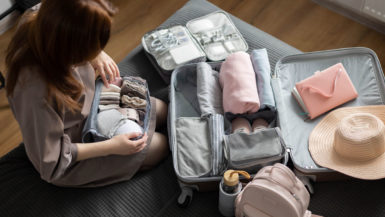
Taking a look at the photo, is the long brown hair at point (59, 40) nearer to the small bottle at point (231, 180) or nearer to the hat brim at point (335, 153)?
the small bottle at point (231, 180)

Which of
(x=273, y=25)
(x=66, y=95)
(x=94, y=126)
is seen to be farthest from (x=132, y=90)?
(x=273, y=25)

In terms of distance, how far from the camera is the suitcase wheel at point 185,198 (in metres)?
1.28

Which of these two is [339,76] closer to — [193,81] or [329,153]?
[329,153]

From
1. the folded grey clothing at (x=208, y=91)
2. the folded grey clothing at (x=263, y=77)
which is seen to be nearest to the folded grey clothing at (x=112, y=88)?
the folded grey clothing at (x=208, y=91)

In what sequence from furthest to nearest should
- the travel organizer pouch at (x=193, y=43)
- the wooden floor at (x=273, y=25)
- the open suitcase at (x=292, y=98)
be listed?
the wooden floor at (x=273, y=25), the travel organizer pouch at (x=193, y=43), the open suitcase at (x=292, y=98)

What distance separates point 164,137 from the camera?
4.64 ft

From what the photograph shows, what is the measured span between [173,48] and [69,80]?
601 millimetres

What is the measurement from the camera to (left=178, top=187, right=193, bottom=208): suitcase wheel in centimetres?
128

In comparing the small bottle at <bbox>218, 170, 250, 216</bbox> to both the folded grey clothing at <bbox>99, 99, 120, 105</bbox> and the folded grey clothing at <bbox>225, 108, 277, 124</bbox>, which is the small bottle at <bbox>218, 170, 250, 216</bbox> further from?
the folded grey clothing at <bbox>99, 99, 120, 105</bbox>

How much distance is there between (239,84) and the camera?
138 centimetres

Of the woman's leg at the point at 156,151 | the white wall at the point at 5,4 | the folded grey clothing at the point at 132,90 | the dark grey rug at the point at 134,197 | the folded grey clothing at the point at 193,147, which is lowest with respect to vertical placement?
the dark grey rug at the point at 134,197

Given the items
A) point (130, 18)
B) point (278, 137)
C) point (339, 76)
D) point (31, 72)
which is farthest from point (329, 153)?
point (130, 18)

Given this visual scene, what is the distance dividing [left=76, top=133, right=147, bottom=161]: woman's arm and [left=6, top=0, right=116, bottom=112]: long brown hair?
0.57 ft

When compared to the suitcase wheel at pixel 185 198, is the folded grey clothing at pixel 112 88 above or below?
above
